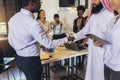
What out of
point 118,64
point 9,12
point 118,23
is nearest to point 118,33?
point 118,23

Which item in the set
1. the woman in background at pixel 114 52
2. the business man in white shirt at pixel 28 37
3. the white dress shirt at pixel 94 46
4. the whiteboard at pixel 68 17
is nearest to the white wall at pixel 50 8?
the whiteboard at pixel 68 17

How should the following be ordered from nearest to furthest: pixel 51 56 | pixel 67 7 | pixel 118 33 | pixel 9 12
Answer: pixel 118 33 → pixel 51 56 → pixel 9 12 → pixel 67 7

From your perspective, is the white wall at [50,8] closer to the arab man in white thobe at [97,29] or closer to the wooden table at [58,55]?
the wooden table at [58,55]

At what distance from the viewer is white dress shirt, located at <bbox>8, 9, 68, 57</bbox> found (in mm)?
2195

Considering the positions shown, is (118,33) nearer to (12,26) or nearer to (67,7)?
(12,26)

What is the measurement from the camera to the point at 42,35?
2.27 m

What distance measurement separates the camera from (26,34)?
2.22 meters

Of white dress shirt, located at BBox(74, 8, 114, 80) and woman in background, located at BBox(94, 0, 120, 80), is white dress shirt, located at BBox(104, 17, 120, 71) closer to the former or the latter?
woman in background, located at BBox(94, 0, 120, 80)

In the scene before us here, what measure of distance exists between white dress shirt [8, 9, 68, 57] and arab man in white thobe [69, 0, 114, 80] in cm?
62

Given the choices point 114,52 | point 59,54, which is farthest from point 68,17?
point 114,52

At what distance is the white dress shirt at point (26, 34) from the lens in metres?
2.20

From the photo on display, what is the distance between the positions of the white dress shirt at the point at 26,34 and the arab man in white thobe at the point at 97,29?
2.04ft

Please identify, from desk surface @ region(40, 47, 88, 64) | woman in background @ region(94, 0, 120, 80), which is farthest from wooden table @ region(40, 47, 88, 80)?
woman in background @ region(94, 0, 120, 80)

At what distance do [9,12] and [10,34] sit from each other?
3518 mm
